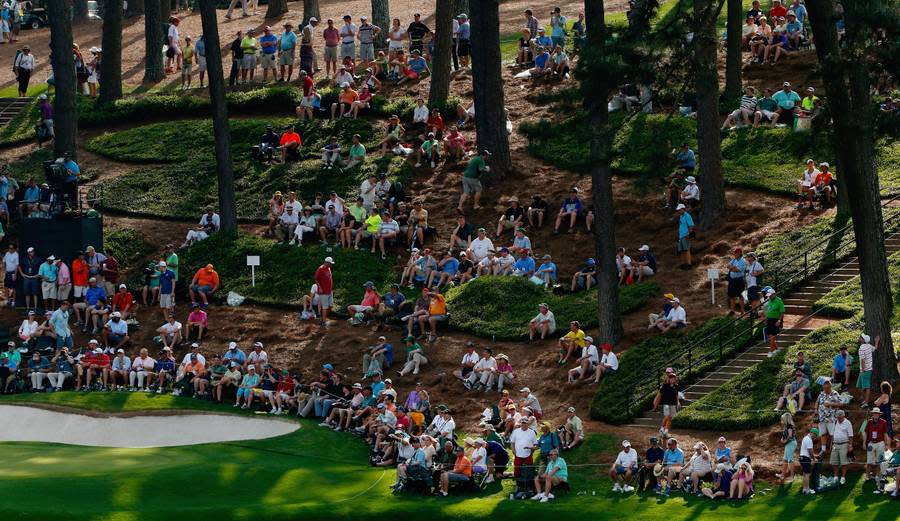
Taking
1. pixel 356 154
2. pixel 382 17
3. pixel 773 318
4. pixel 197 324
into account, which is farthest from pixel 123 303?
pixel 382 17

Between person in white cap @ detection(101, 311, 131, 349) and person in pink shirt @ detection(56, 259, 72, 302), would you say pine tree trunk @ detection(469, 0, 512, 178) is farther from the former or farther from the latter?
person in pink shirt @ detection(56, 259, 72, 302)

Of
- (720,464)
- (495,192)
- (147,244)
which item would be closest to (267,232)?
(147,244)

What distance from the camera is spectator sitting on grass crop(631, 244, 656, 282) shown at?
38219 millimetres

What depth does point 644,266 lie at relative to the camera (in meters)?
38.2

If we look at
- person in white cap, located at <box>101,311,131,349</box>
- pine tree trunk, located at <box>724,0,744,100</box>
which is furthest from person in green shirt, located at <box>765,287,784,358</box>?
person in white cap, located at <box>101,311,131,349</box>

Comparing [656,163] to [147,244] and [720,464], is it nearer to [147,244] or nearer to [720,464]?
[720,464]

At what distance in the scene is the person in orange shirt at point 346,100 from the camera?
4972 centimetres

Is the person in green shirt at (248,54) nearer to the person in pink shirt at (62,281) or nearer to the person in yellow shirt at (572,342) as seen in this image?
the person in pink shirt at (62,281)

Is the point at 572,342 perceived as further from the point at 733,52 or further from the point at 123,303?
the point at 733,52

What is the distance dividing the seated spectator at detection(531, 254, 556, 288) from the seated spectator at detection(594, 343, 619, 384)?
5.08 metres

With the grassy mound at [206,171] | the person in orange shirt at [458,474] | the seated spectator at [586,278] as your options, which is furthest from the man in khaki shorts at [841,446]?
the grassy mound at [206,171]

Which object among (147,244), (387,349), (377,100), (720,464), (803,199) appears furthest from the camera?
(377,100)

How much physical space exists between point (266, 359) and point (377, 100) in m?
15.0

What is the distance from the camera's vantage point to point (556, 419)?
33.0 meters
